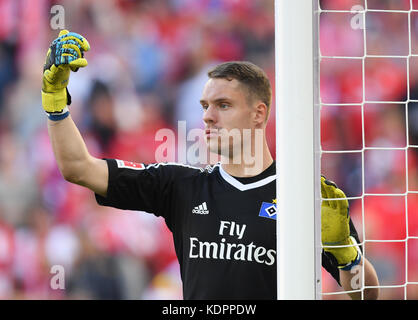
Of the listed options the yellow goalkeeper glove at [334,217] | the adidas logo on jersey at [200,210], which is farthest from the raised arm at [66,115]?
the yellow goalkeeper glove at [334,217]

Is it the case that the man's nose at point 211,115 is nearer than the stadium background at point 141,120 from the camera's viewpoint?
Yes

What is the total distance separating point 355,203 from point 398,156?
1.11 ft

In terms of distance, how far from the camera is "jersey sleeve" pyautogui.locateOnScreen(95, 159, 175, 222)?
1.80 metres

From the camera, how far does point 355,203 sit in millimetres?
2932

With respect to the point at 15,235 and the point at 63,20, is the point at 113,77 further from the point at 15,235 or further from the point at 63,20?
the point at 15,235

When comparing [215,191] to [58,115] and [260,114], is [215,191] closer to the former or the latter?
[260,114]

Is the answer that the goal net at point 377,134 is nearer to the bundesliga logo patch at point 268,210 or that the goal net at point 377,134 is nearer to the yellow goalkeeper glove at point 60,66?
the bundesliga logo patch at point 268,210

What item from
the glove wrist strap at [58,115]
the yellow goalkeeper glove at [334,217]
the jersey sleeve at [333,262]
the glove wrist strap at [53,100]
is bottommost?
the jersey sleeve at [333,262]

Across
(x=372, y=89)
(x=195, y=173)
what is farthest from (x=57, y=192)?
(x=372, y=89)

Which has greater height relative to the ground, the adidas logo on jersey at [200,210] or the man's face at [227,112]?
the man's face at [227,112]

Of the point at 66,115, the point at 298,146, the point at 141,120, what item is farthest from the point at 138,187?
the point at 141,120

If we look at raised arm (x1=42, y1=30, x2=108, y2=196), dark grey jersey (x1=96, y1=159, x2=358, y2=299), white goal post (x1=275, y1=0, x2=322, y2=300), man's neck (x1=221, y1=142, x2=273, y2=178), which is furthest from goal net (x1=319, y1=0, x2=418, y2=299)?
white goal post (x1=275, y1=0, x2=322, y2=300)

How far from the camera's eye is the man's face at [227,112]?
1944 millimetres
